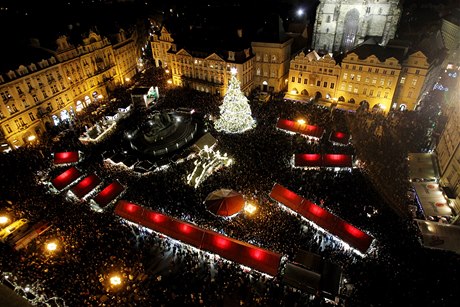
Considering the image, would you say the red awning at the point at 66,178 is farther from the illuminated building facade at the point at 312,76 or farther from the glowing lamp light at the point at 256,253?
the illuminated building facade at the point at 312,76

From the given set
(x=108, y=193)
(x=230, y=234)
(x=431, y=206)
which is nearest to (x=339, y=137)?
(x=431, y=206)

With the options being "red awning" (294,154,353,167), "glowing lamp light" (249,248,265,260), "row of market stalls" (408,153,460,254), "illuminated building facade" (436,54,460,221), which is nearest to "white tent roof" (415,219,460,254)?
"row of market stalls" (408,153,460,254)

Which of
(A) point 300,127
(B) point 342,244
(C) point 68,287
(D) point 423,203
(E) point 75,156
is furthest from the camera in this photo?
(A) point 300,127

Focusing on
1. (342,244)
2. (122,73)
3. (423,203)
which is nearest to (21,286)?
(342,244)

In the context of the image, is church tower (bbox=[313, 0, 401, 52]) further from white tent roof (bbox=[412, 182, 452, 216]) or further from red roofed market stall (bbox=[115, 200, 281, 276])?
red roofed market stall (bbox=[115, 200, 281, 276])

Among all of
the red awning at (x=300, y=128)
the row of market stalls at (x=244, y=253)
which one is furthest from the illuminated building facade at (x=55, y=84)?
the red awning at (x=300, y=128)

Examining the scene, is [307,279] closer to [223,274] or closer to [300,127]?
[223,274]
